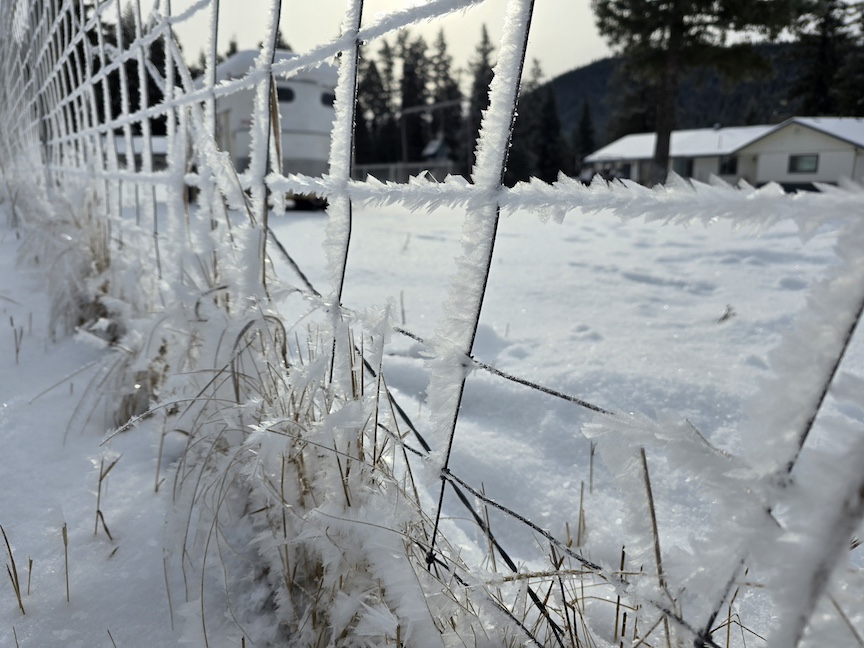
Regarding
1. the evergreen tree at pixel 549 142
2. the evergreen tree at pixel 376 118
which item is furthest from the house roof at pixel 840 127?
the evergreen tree at pixel 376 118

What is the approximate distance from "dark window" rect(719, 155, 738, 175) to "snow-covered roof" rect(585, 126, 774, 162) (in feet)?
2.25

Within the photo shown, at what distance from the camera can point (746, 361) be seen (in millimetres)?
1855

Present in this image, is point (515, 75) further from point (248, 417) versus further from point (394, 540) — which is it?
point (248, 417)

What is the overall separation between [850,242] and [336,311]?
67cm

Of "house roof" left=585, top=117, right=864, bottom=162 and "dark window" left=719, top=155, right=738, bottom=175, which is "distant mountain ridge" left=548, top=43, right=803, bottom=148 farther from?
"dark window" left=719, top=155, right=738, bottom=175

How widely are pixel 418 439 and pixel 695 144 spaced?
29789 millimetres

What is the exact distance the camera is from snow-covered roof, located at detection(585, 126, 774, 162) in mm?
25078

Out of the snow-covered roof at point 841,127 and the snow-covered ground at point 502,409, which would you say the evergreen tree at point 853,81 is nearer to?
the snow-covered roof at point 841,127

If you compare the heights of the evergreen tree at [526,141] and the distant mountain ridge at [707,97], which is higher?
the distant mountain ridge at [707,97]

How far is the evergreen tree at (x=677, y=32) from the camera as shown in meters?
14.4

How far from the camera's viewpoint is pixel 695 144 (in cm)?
2675

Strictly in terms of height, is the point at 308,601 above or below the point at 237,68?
below

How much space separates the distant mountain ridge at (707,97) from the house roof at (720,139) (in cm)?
216

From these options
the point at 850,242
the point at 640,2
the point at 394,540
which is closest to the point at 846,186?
the point at 850,242
